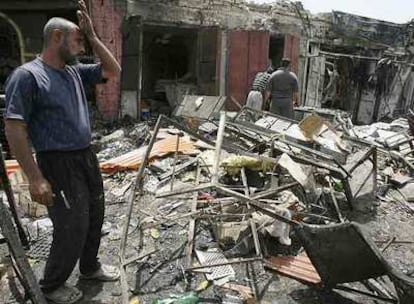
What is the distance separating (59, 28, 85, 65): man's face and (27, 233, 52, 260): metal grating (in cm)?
185

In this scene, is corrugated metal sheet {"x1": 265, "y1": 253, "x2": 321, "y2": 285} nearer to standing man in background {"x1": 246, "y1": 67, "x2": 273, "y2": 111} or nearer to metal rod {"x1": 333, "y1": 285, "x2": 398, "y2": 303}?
metal rod {"x1": 333, "y1": 285, "x2": 398, "y2": 303}

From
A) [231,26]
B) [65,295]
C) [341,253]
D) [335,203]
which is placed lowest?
[65,295]

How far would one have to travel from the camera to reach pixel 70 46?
2.78 metres

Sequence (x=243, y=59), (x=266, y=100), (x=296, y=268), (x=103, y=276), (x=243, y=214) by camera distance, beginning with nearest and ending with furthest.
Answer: (x=103, y=276) → (x=296, y=268) → (x=243, y=214) → (x=266, y=100) → (x=243, y=59)

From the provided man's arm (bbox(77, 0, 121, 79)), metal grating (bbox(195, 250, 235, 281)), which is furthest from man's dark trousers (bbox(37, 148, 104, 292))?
metal grating (bbox(195, 250, 235, 281))

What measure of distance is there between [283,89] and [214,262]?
5173mm

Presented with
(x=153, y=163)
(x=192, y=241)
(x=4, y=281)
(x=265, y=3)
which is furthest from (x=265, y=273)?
(x=265, y=3)

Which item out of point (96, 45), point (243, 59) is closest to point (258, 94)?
point (243, 59)

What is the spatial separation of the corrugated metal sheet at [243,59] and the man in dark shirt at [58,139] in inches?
346

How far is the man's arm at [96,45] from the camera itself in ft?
9.74

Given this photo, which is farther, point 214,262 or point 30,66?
point 214,262

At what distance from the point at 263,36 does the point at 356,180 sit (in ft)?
24.6

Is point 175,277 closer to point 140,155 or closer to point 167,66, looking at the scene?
point 140,155

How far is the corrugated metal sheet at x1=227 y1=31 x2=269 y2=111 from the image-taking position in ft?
38.2
